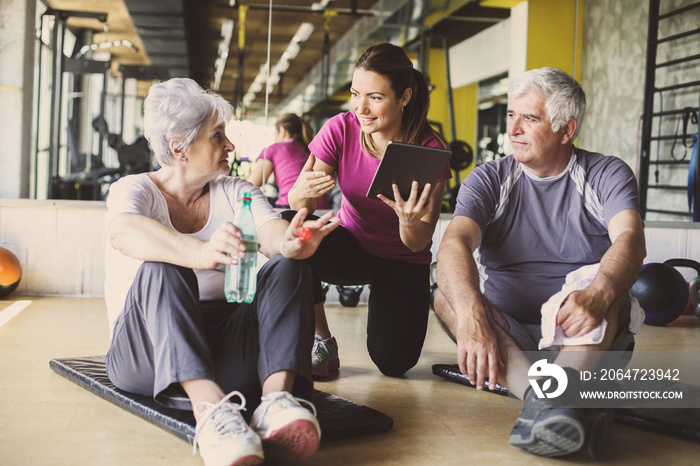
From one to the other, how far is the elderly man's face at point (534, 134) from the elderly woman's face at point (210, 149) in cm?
89

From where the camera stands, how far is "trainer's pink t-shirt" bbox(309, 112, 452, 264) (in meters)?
2.48

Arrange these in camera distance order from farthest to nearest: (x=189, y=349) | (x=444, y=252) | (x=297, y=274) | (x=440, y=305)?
1. (x=440, y=305)
2. (x=444, y=252)
3. (x=297, y=274)
4. (x=189, y=349)

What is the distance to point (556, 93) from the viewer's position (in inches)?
84.9

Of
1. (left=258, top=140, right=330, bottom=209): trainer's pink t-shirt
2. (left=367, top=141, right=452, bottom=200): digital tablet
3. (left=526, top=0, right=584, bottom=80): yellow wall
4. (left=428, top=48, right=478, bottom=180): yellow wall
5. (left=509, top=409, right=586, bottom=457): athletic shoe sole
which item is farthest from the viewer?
(left=428, top=48, right=478, bottom=180): yellow wall

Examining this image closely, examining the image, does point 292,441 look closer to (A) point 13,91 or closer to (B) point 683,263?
(B) point 683,263

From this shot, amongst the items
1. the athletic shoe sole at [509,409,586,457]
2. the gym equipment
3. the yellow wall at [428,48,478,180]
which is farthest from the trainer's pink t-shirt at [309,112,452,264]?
the yellow wall at [428,48,478,180]

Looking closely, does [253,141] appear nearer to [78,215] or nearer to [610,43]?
[78,215]

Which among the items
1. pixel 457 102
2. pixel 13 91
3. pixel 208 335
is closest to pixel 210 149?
pixel 208 335

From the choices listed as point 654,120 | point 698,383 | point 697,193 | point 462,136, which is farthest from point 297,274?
point 462,136

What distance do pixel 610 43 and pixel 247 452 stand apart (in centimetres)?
682

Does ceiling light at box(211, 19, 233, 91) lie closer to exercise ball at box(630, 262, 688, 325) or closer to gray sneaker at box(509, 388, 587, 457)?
exercise ball at box(630, 262, 688, 325)

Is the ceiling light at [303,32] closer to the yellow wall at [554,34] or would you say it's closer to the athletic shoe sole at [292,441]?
the yellow wall at [554,34]

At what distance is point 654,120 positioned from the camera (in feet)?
22.3

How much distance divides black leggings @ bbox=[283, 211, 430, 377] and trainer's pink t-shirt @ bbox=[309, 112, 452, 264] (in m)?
0.04
